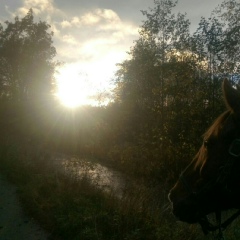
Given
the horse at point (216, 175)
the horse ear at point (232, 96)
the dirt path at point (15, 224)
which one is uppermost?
the horse ear at point (232, 96)

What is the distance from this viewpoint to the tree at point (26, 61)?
3450cm

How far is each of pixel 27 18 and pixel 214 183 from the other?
37301 mm

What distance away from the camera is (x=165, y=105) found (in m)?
16.9

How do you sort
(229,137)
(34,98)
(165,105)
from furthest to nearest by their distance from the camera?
(34,98), (165,105), (229,137)

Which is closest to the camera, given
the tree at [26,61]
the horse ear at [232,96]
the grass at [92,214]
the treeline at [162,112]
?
the horse ear at [232,96]

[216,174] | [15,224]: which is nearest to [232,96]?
[216,174]

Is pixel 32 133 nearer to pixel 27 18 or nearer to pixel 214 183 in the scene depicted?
pixel 27 18

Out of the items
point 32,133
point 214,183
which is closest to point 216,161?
point 214,183

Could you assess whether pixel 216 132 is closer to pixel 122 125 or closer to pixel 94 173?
pixel 94 173

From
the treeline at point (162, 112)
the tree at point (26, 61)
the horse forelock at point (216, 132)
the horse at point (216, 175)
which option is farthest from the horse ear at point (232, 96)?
the tree at point (26, 61)

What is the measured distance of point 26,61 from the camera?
34438 mm

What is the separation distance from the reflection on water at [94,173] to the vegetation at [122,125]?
77 centimetres

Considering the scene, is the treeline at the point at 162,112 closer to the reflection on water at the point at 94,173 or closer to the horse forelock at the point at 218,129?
the reflection on water at the point at 94,173

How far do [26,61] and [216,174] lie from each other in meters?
34.3
